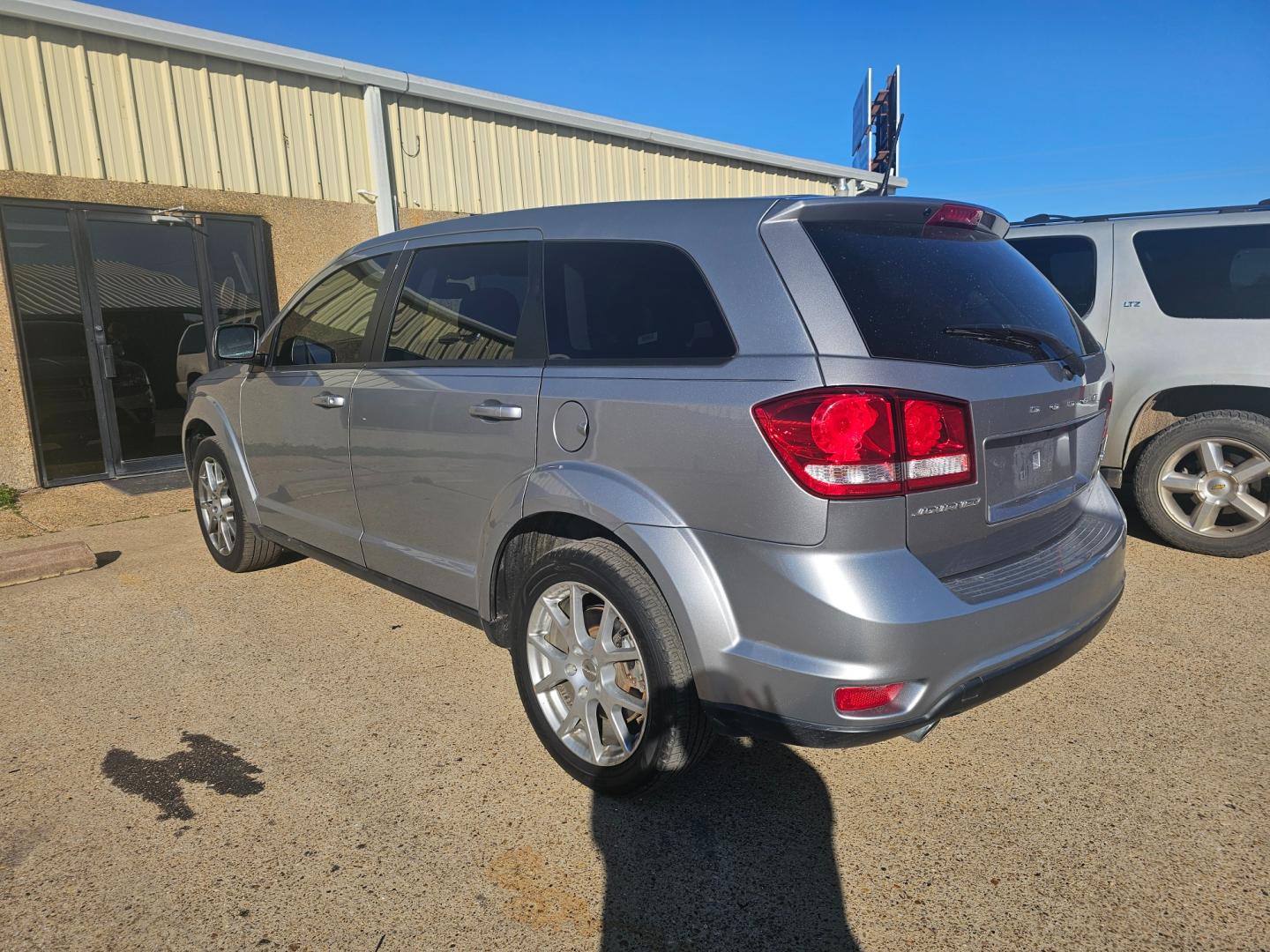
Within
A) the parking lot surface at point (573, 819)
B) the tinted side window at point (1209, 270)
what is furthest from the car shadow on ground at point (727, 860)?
the tinted side window at point (1209, 270)

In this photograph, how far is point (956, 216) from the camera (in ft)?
8.46

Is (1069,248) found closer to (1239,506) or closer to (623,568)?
(1239,506)

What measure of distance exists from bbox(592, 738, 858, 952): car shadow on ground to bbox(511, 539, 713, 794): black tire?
111 millimetres

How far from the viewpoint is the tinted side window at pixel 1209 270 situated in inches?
183

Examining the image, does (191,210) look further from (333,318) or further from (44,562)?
(333,318)

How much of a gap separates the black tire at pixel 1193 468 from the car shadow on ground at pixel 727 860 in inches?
129

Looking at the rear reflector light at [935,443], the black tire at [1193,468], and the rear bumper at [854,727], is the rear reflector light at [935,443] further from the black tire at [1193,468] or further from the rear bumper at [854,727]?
the black tire at [1193,468]

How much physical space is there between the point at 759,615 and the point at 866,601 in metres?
0.27

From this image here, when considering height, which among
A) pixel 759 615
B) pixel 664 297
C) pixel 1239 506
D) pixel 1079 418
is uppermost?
pixel 664 297

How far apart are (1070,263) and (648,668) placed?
4379 mm

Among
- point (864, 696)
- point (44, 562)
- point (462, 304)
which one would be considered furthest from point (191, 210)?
point (864, 696)

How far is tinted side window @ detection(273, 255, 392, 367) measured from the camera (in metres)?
3.67

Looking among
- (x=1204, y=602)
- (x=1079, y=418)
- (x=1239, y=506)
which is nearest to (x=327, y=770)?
(x=1079, y=418)

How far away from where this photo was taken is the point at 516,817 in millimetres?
2512
